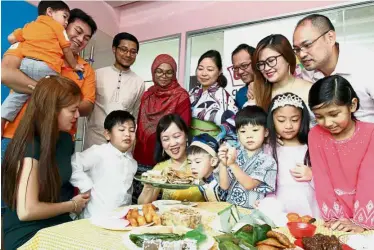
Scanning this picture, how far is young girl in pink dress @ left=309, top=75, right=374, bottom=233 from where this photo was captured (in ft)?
4.19

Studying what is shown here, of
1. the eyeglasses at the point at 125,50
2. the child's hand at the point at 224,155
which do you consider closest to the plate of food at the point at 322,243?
the child's hand at the point at 224,155

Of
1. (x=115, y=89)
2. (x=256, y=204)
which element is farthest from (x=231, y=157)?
(x=115, y=89)

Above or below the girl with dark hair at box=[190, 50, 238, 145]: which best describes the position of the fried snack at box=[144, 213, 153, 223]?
below

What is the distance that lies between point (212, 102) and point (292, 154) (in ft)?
1.99

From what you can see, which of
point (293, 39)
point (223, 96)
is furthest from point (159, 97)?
point (293, 39)

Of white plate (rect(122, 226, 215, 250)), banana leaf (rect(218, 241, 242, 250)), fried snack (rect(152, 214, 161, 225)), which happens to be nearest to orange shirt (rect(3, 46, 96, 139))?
fried snack (rect(152, 214, 161, 225))

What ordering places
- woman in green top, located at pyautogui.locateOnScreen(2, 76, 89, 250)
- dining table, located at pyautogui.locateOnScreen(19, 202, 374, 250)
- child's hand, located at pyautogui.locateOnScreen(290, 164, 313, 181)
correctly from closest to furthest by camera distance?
dining table, located at pyautogui.locateOnScreen(19, 202, 374, 250)
woman in green top, located at pyautogui.locateOnScreen(2, 76, 89, 250)
child's hand, located at pyautogui.locateOnScreen(290, 164, 313, 181)

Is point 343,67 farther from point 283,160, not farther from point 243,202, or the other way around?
point 243,202

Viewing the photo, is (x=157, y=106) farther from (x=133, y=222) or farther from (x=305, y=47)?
(x=133, y=222)

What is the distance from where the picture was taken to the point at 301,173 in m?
1.45

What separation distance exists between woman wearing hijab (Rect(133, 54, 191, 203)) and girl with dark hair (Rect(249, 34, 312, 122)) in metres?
0.47

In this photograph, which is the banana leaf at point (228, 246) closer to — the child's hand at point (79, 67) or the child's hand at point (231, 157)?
the child's hand at point (231, 157)

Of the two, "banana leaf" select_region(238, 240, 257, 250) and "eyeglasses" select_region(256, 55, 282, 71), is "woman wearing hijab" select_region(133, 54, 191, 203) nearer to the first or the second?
"eyeglasses" select_region(256, 55, 282, 71)

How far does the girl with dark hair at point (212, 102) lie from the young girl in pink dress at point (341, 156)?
53 centimetres
